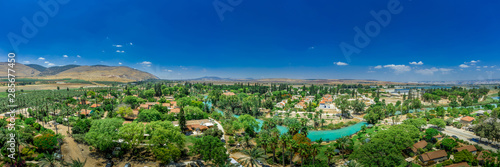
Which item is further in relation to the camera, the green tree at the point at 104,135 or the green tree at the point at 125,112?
the green tree at the point at 125,112

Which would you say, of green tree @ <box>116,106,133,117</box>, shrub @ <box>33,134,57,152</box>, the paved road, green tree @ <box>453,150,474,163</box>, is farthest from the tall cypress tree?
the paved road

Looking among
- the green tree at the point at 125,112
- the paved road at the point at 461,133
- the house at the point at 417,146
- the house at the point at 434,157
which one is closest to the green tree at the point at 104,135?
the green tree at the point at 125,112

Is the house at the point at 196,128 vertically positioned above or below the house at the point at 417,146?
above

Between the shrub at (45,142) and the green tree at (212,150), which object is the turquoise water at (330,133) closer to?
the green tree at (212,150)

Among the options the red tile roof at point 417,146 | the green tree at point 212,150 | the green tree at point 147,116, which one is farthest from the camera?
A: the green tree at point 147,116

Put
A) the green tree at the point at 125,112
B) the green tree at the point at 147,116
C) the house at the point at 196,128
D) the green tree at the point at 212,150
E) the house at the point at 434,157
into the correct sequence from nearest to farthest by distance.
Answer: the green tree at the point at 212,150, the house at the point at 434,157, the house at the point at 196,128, the green tree at the point at 147,116, the green tree at the point at 125,112

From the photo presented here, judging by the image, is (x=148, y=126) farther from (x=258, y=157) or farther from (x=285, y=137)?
(x=285, y=137)
